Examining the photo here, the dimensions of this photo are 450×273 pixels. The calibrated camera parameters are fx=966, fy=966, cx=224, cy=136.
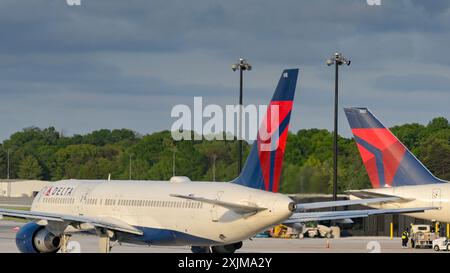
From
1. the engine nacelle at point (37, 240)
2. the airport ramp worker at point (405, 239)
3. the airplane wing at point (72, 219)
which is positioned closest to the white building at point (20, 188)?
the airport ramp worker at point (405, 239)

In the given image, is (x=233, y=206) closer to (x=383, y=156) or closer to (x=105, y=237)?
(x=105, y=237)

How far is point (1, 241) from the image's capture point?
6512 centimetres

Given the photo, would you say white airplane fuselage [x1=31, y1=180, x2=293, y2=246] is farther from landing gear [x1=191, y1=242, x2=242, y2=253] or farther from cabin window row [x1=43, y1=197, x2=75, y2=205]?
landing gear [x1=191, y1=242, x2=242, y2=253]

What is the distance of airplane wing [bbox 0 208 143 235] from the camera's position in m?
43.3

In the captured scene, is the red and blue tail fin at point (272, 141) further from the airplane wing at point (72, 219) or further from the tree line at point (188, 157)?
the tree line at point (188, 157)

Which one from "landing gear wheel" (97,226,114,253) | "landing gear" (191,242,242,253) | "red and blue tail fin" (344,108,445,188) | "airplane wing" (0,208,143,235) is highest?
"red and blue tail fin" (344,108,445,188)

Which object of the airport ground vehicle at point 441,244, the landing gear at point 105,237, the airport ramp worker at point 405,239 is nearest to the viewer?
the landing gear at point 105,237

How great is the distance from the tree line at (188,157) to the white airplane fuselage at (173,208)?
3145 centimetres

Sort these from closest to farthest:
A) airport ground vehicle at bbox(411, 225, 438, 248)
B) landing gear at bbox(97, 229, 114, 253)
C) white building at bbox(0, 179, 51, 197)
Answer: landing gear at bbox(97, 229, 114, 253)
airport ground vehicle at bbox(411, 225, 438, 248)
white building at bbox(0, 179, 51, 197)

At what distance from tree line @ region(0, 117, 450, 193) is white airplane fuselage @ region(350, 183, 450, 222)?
82.0ft

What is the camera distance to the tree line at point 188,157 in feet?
346

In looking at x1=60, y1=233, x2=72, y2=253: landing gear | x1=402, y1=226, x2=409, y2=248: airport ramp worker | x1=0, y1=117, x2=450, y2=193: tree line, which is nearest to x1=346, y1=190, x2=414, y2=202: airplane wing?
x1=60, y1=233, x2=72, y2=253: landing gear

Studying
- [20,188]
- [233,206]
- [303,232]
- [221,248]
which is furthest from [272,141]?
[20,188]
